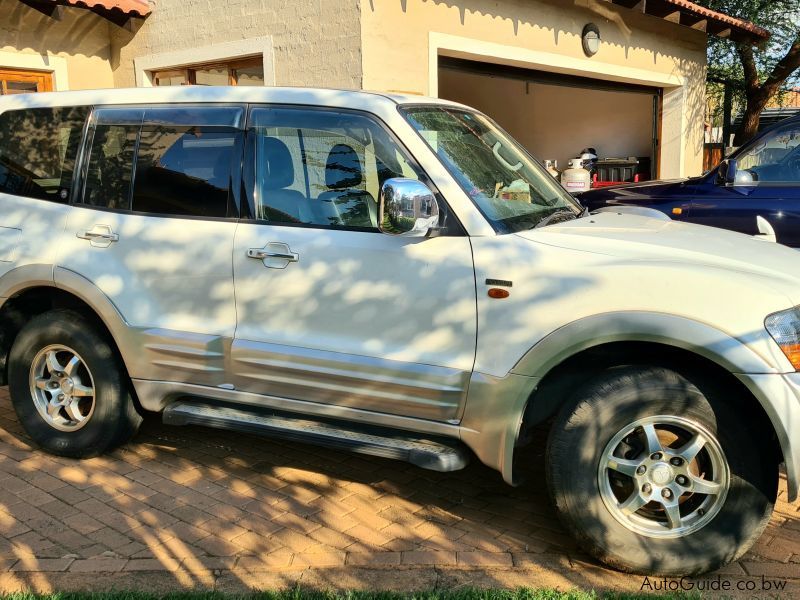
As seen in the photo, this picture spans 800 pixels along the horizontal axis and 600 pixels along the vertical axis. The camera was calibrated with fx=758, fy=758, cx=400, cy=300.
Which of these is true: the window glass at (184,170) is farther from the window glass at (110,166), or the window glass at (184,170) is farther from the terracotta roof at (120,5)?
the terracotta roof at (120,5)

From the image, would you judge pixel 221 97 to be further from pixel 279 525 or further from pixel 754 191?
pixel 754 191

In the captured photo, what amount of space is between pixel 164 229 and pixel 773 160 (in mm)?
4990

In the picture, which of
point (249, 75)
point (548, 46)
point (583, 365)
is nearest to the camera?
point (583, 365)

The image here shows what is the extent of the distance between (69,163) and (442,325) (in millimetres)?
2479

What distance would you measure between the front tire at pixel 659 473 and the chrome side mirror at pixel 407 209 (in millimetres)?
989

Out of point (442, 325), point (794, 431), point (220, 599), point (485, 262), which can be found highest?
point (485, 262)

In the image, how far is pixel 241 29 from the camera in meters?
8.90

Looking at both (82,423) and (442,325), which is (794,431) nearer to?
(442,325)

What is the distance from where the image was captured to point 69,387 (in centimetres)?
440

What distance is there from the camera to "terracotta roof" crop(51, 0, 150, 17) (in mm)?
8758

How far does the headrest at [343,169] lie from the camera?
3734 millimetres

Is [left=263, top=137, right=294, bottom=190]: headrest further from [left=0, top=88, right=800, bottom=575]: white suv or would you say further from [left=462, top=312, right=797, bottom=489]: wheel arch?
[left=462, top=312, right=797, bottom=489]: wheel arch

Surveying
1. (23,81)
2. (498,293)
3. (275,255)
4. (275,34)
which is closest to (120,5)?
(23,81)

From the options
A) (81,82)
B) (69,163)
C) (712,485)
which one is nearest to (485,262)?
(712,485)
